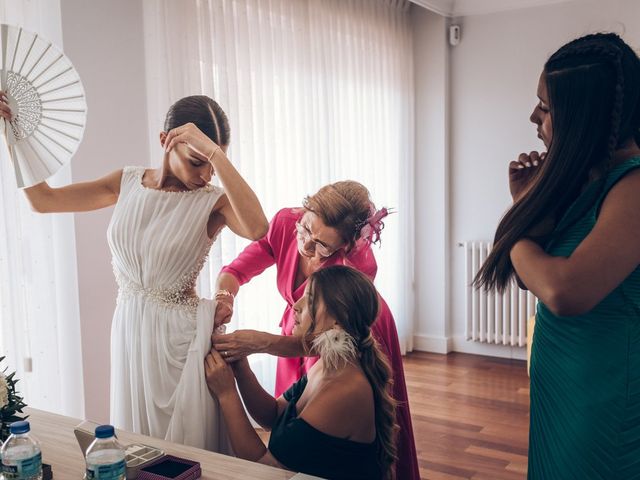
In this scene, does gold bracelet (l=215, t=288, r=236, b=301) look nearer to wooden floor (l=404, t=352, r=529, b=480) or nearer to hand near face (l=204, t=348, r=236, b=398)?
hand near face (l=204, t=348, r=236, b=398)

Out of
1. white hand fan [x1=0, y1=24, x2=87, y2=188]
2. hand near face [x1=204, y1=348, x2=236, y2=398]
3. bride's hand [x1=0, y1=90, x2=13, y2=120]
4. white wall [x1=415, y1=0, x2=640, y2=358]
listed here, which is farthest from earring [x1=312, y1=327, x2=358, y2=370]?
white wall [x1=415, y1=0, x2=640, y2=358]

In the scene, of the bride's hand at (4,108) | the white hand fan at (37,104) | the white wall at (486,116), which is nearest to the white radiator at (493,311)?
the white wall at (486,116)

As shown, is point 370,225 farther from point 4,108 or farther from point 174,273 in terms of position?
point 4,108

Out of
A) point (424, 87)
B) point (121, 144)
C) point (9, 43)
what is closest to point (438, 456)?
point (121, 144)

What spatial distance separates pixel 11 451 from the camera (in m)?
1.18

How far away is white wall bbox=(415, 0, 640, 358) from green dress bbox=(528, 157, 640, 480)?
407 centimetres

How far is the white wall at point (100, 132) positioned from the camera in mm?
2688

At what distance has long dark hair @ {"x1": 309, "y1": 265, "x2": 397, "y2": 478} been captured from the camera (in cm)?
163

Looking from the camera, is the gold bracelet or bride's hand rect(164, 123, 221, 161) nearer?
bride's hand rect(164, 123, 221, 161)

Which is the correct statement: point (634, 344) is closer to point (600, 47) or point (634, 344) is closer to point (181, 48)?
point (600, 47)

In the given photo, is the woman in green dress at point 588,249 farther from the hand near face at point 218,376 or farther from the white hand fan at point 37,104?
the white hand fan at point 37,104

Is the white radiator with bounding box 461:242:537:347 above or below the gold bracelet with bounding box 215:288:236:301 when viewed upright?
below

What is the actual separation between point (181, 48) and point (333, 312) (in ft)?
6.68

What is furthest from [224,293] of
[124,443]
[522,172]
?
[522,172]
